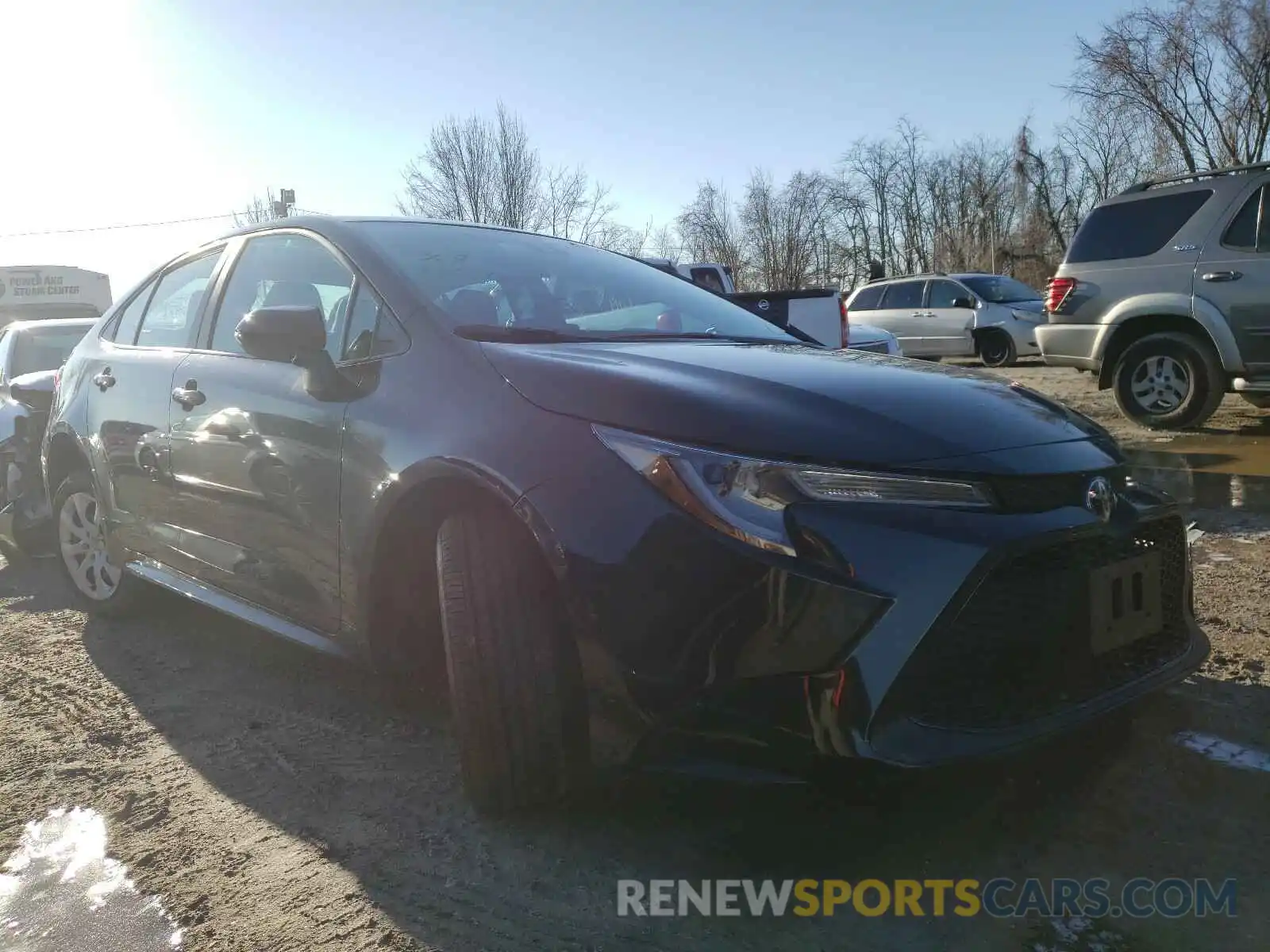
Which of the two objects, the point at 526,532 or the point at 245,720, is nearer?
the point at 526,532

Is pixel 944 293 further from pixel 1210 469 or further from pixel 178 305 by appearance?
pixel 178 305

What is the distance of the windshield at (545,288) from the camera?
2.73 metres

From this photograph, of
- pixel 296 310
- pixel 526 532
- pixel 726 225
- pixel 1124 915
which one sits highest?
pixel 726 225

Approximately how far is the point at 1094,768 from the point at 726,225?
43.4m

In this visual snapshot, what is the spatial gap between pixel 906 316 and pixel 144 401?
14.9 metres

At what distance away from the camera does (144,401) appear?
3643 mm

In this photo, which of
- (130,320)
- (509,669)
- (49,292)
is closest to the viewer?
(509,669)

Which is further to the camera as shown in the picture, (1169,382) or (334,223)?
(1169,382)

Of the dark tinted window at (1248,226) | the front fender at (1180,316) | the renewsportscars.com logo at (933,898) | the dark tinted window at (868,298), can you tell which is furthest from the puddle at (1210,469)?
the dark tinted window at (868,298)

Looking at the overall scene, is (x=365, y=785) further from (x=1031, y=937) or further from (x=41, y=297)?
(x=41, y=297)

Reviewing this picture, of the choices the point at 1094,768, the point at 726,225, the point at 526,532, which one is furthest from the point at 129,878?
the point at 726,225

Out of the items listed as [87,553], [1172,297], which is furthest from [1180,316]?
[87,553]

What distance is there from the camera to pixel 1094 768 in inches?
95.1

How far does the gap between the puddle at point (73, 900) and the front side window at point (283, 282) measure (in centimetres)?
142
